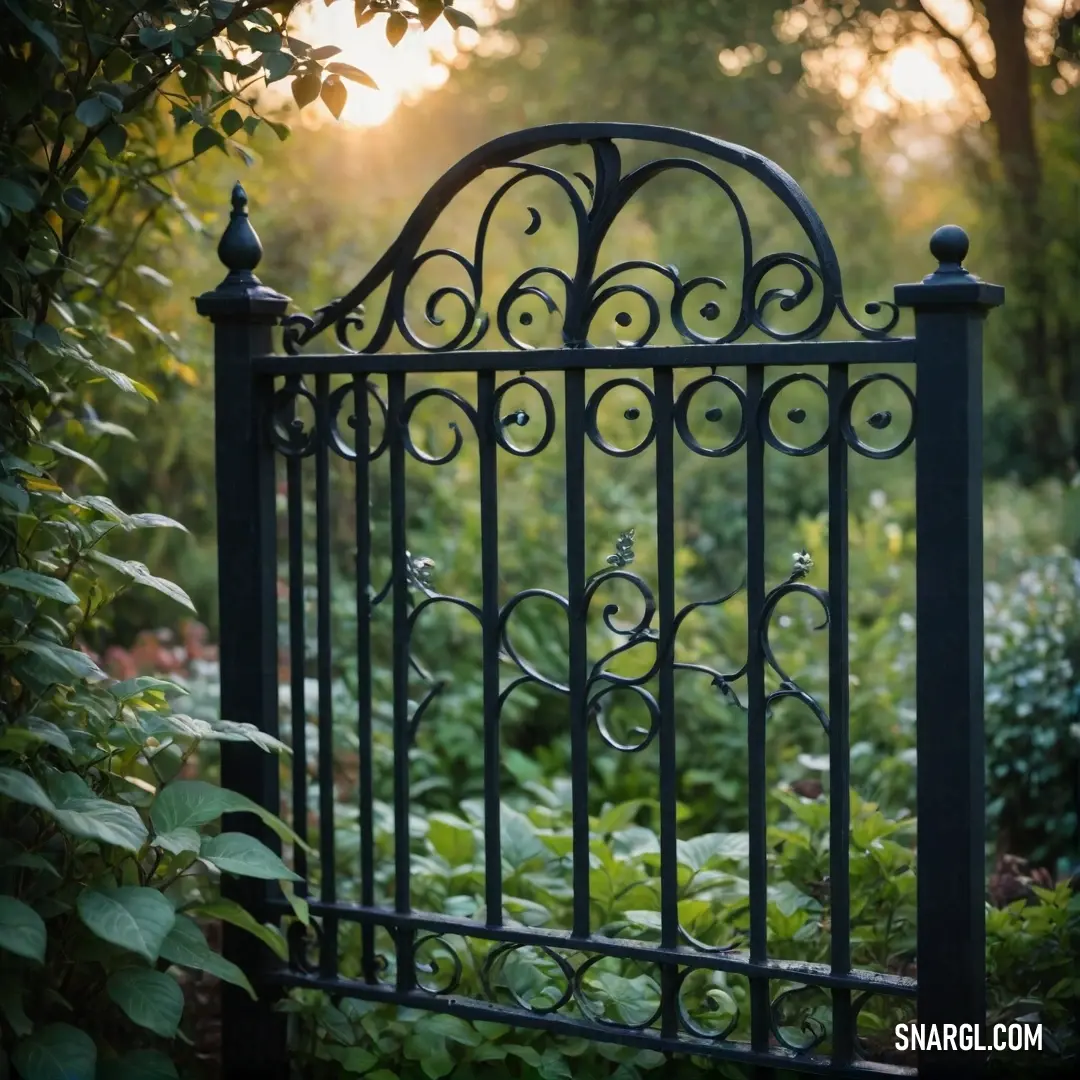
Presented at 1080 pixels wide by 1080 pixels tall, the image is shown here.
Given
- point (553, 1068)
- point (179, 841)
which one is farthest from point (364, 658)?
point (553, 1068)

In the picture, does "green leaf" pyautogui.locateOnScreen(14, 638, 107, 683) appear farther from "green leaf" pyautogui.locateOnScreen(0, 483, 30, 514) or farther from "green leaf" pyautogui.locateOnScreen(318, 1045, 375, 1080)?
"green leaf" pyautogui.locateOnScreen(318, 1045, 375, 1080)

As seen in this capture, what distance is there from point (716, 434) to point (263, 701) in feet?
15.2

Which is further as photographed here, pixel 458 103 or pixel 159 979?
pixel 458 103

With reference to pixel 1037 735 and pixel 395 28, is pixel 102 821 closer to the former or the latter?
pixel 395 28

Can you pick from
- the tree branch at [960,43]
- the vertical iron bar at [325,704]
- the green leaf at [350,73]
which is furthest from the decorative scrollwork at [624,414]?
the tree branch at [960,43]

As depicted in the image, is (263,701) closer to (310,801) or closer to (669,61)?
(310,801)

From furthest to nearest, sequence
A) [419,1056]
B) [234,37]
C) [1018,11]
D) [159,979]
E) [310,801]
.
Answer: [1018,11] → [310,801] → [419,1056] → [234,37] → [159,979]

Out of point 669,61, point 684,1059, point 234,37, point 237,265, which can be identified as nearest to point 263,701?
point 237,265

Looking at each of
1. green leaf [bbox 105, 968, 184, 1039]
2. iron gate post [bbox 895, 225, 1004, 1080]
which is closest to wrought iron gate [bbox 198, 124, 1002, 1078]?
iron gate post [bbox 895, 225, 1004, 1080]

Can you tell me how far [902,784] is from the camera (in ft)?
12.7

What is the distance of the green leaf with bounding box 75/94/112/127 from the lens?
82.2 inches

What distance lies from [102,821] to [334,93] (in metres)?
1.40

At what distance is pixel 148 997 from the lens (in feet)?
6.55

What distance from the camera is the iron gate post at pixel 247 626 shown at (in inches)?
103
